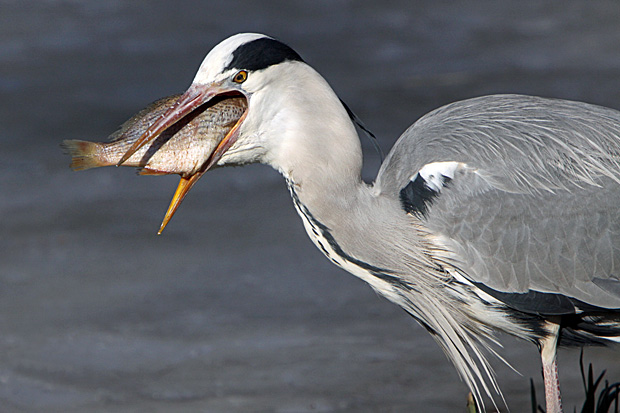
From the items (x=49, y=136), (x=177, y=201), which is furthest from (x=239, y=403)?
(x=49, y=136)

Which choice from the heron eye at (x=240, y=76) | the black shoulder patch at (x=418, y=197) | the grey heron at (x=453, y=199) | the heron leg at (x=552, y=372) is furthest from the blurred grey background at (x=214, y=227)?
the heron eye at (x=240, y=76)

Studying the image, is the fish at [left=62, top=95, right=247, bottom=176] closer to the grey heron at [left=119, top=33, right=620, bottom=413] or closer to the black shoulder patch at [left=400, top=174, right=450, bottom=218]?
the grey heron at [left=119, top=33, right=620, bottom=413]

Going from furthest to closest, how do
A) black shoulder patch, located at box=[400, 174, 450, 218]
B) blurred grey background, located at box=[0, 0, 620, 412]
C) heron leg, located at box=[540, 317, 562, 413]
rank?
blurred grey background, located at box=[0, 0, 620, 412], heron leg, located at box=[540, 317, 562, 413], black shoulder patch, located at box=[400, 174, 450, 218]

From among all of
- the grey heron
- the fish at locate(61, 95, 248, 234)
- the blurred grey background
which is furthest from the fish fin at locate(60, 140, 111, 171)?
the blurred grey background

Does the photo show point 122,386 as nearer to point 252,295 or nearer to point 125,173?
point 252,295

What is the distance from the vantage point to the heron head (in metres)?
2.66

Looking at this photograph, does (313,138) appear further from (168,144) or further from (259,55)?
(168,144)

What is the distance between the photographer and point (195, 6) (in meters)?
7.90

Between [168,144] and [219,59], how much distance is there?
299 mm

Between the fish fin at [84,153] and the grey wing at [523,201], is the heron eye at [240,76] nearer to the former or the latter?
the fish fin at [84,153]

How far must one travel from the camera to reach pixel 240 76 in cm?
270

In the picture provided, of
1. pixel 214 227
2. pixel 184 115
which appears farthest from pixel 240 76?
pixel 214 227

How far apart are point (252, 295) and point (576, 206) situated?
223cm

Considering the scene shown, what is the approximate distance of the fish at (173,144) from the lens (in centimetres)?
Result: 270
